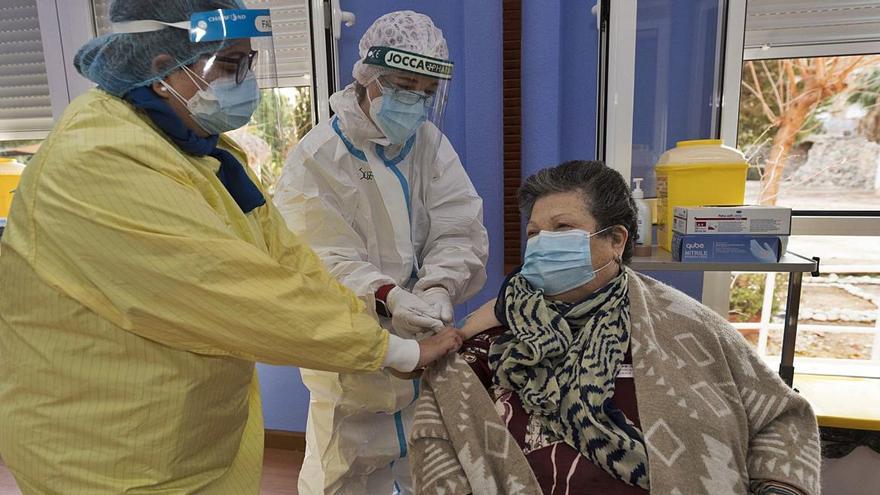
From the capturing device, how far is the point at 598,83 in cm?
194

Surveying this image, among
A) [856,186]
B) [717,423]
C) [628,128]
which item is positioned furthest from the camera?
[856,186]

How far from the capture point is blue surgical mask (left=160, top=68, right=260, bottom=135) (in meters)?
0.97

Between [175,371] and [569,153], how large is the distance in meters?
1.64

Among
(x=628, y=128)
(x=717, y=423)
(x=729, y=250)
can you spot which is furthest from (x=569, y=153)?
(x=717, y=423)

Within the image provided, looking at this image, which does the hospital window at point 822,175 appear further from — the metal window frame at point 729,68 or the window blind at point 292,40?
the window blind at point 292,40

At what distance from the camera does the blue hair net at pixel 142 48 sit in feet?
3.07

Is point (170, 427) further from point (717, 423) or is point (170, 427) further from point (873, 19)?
point (873, 19)

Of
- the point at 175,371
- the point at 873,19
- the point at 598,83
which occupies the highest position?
the point at 873,19

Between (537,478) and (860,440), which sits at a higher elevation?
(537,478)

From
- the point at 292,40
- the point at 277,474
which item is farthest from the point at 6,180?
the point at 277,474

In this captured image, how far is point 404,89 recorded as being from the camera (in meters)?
1.46

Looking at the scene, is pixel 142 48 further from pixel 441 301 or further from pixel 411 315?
pixel 441 301

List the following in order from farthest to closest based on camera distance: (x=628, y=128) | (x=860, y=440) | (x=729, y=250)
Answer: (x=628, y=128) < (x=860, y=440) < (x=729, y=250)

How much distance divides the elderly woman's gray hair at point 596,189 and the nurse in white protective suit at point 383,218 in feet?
1.25
